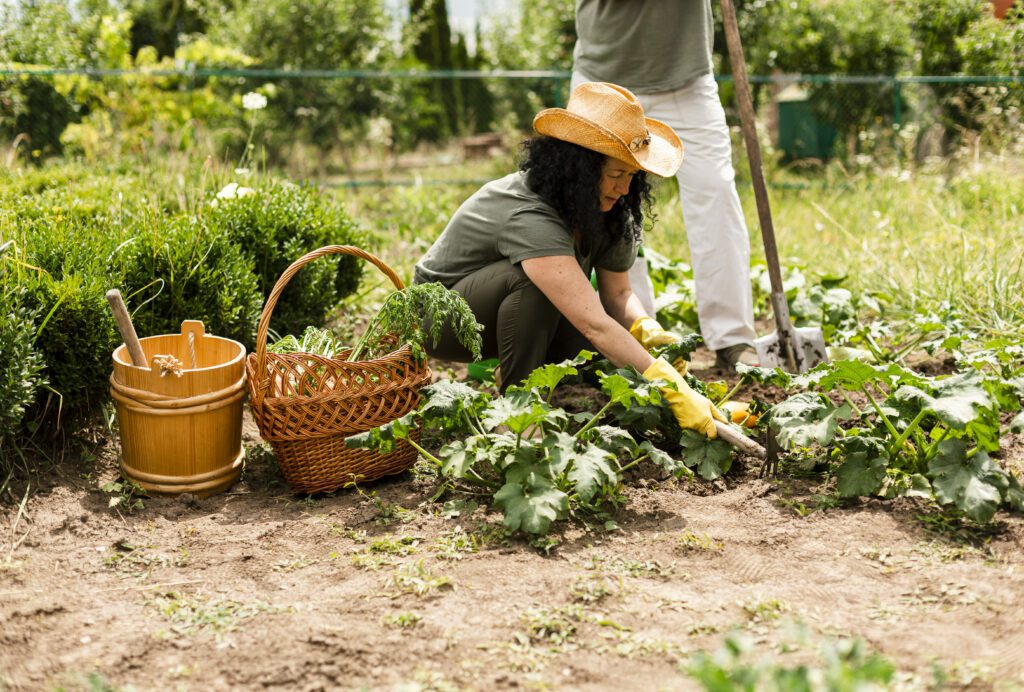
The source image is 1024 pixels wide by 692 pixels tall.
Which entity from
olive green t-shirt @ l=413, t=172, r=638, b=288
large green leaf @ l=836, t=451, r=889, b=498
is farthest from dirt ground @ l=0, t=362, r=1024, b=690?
olive green t-shirt @ l=413, t=172, r=638, b=288

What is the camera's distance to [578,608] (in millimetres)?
2193

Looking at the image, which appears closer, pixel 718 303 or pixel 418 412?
pixel 418 412

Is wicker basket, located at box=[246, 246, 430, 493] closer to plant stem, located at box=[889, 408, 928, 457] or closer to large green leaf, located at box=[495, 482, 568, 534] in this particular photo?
large green leaf, located at box=[495, 482, 568, 534]

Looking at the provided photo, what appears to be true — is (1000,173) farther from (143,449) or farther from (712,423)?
(143,449)

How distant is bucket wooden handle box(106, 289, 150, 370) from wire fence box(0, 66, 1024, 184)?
213 centimetres

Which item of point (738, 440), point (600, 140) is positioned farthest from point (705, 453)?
point (600, 140)

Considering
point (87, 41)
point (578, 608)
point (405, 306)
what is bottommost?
point (578, 608)

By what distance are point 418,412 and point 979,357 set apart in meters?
1.72

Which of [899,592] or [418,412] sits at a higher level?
[418,412]

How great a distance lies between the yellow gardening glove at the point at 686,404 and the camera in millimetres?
2854

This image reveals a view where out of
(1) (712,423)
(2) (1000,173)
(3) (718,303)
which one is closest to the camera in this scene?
(1) (712,423)

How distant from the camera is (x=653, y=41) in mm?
3803

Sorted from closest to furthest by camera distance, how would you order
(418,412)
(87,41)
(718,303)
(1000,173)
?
(418,412) → (718,303) → (1000,173) → (87,41)

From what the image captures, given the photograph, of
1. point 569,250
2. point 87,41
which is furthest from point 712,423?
point 87,41
